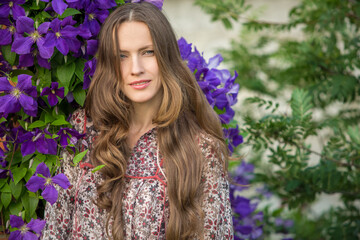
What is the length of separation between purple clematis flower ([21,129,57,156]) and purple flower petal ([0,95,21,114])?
3.6 inches

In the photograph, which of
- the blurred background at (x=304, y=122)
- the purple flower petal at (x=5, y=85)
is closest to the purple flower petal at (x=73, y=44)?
the purple flower petal at (x=5, y=85)

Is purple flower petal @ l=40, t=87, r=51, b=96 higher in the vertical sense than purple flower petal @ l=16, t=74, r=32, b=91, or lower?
lower

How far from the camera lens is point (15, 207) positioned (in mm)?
1671

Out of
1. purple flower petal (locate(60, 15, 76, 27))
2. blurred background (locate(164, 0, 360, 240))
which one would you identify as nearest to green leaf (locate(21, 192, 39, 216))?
purple flower petal (locate(60, 15, 76, 27))

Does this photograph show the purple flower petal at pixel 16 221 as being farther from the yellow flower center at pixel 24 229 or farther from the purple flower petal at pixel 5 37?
the purple flower petal at pixel 5 37

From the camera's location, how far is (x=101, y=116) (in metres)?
1.84

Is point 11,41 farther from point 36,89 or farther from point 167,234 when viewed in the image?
point 167,234

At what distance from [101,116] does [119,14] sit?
0.37 metres

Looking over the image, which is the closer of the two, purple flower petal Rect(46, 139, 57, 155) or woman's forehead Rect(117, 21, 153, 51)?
purple flower petal Rect(46, 139, 57, 155)

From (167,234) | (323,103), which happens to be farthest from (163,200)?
(323,103)

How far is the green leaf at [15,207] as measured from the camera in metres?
1.67

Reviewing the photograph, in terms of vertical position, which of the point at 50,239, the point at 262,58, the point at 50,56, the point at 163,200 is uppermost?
the point at 262,58

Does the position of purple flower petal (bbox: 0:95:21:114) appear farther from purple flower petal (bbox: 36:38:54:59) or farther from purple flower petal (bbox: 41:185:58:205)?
purple flower petal (bbox: 41:185:58:205)

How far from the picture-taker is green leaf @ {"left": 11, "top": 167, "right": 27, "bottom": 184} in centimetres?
161
